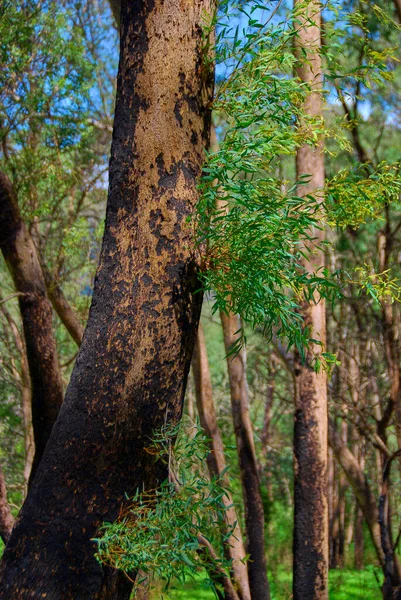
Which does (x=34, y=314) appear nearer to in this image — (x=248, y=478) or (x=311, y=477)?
(x=311, y=477)

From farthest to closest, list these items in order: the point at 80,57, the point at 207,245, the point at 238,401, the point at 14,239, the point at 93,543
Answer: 1. the point at 80,57
2. the point at 238,401
3. the point at 14,239
4. the point at 207,245
5. the point at 93,543

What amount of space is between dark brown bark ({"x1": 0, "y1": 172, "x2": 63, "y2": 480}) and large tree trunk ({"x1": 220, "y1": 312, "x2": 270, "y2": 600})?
2570 millimetres

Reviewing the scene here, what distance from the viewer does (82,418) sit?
2883mm

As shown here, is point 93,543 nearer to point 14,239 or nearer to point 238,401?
point 14,239

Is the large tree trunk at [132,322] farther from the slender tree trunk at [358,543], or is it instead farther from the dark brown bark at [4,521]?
the slender tree trunk at [358,543]

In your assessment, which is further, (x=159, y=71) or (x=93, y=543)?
(x=159, y=71)

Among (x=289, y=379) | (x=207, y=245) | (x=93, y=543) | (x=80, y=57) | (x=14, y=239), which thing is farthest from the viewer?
(x=289, y=379)

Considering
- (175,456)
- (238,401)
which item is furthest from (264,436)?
(175,456)

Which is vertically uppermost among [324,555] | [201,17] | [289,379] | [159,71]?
[289,379]

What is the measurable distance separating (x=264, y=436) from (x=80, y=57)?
13606 millimetres

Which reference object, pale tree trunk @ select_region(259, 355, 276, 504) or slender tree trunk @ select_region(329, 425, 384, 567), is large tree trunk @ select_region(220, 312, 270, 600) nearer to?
slender tree trunk @ select_region(329, 425, 384, 567)

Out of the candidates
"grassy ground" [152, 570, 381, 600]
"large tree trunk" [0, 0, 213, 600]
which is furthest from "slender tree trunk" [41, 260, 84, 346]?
"large tree trunk" [0, 0, 213, 600]

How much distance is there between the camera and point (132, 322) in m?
2.92

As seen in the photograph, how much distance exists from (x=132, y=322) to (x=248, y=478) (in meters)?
6.55
